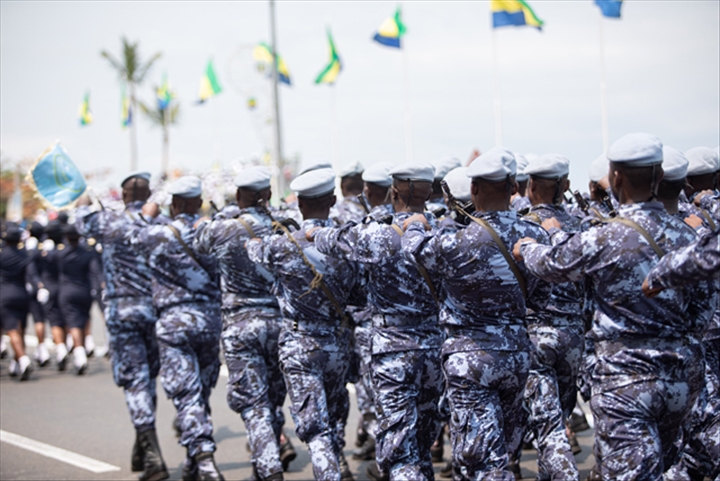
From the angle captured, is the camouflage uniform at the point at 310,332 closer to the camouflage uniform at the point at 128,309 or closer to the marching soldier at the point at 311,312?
the marching soldier at the point at 311,312

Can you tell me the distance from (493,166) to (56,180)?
18.1ft

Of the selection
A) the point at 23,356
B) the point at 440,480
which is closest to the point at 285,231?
the point at 440,480

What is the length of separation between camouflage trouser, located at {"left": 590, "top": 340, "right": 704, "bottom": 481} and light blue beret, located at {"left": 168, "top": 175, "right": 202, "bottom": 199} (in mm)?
4119

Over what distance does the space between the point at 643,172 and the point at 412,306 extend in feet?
5.62

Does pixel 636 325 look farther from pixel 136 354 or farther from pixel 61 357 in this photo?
pixel 61 357

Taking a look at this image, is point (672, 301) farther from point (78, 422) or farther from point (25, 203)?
point (25, 203)

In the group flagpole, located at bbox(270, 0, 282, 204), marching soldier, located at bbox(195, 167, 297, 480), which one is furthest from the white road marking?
flagpole, located at bbox(270, 0, 282, 204)

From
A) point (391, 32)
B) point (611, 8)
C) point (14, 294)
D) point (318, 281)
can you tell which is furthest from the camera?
point (391, 32)

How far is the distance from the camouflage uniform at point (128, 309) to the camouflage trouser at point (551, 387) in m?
3.42

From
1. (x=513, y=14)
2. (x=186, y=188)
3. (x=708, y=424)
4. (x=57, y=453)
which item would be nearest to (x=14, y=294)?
(x=57, y=453)

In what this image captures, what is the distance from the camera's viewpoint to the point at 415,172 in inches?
205

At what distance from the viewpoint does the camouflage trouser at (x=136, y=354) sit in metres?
7.10

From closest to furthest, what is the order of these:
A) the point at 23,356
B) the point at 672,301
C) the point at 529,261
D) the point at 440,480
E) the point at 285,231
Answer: the point at 672,301 < the point at 529,261 < the point at 285,231 < the point at 440,480 < the point at 23,356

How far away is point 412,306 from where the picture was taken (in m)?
5.08
